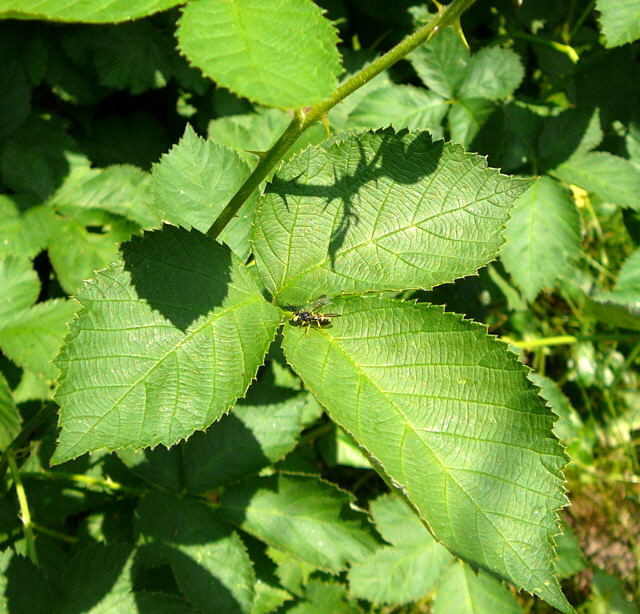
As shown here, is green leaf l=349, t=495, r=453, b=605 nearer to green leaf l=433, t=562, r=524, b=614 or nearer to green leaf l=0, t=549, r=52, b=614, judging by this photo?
green leaf l=433, t=562, r=524, b=614

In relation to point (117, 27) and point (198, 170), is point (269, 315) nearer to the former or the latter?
point (198, 170)

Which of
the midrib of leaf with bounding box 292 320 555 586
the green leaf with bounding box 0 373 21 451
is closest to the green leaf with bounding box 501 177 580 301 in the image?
the midrib of leaf with bounding box 292 320 555 586

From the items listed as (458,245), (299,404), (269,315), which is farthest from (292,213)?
(299,404)

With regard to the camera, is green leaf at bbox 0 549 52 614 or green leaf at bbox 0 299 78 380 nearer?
green leaf at bbox 0 549 52 614

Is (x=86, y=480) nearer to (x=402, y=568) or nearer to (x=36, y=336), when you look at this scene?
(x=36, y=336)

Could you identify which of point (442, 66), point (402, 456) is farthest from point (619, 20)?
point (402, 456)
